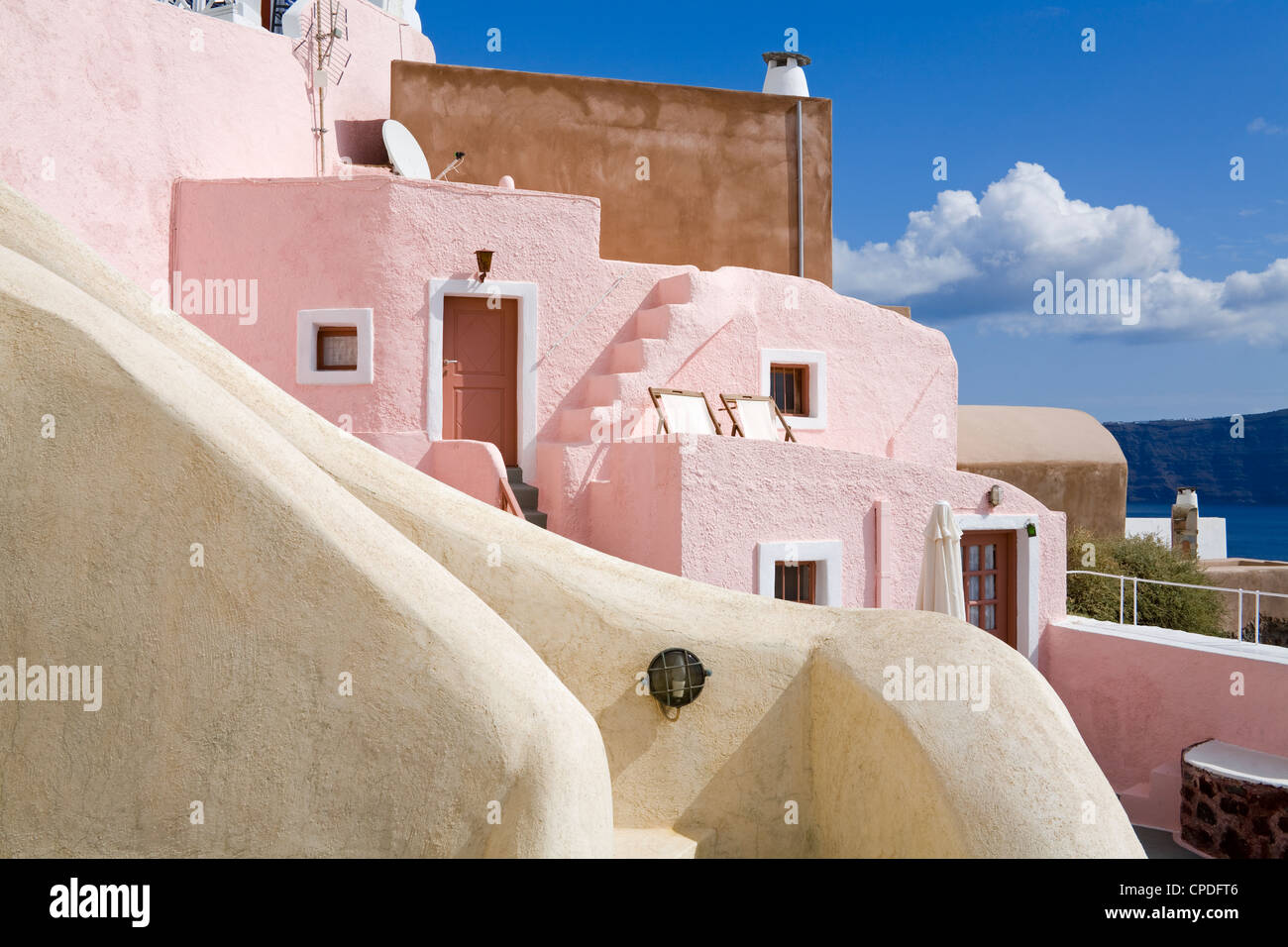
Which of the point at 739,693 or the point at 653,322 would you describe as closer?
the point at 739,693

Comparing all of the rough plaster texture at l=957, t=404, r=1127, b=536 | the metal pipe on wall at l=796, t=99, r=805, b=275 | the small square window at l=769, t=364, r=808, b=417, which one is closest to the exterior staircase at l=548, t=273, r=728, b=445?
the small square window at l=769, t=364, r=808, b=417

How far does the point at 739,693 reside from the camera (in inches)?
239

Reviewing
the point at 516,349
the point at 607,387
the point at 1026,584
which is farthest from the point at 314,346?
the point at 1026,584

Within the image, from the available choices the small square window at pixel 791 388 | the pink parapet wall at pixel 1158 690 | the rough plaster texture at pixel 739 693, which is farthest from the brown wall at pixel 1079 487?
the rough plaster texture at pixel 739 693

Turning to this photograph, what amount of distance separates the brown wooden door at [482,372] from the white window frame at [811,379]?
3.74 meters

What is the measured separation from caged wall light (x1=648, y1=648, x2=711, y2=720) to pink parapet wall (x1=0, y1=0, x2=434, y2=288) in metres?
9.24

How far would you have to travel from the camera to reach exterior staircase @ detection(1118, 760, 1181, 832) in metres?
12.2

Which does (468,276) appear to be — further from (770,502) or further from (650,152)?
(650,152)

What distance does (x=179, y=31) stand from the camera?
13.0m

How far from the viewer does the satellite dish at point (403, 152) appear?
47.3 feet

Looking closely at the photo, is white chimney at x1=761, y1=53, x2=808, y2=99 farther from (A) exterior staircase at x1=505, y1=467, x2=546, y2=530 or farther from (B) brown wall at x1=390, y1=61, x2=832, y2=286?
(A) exterior staircase at x1=505, y1=467, x2=546, y2=530

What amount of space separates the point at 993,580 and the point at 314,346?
933 centimetres
